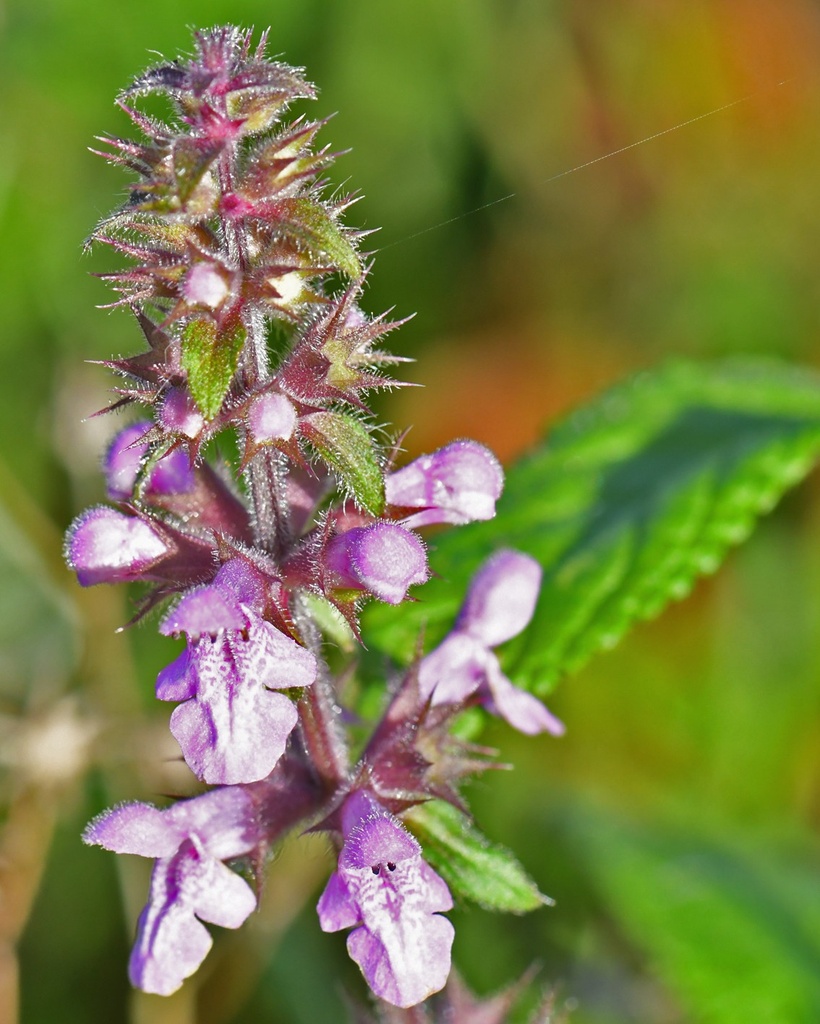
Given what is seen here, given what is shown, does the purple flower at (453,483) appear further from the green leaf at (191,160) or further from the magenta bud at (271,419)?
the green leaf at (191,160)

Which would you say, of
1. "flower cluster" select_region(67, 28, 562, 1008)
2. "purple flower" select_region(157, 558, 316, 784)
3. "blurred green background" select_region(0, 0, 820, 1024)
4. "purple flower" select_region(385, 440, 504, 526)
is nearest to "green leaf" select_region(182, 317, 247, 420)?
"flower cluster" select_region(67, 28, 562, 1008)

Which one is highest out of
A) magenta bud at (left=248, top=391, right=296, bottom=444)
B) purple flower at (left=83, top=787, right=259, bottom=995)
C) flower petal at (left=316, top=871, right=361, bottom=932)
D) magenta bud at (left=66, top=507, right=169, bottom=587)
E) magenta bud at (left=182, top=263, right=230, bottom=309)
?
magenta bud at (left=182, top=263, right=230, bottom=309)

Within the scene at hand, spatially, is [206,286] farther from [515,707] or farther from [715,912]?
[715,912]

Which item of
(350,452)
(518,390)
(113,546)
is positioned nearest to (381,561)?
(350,452)

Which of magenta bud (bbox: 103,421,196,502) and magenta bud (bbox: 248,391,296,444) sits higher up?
magenta bud (bbox: 248,391,296,444)

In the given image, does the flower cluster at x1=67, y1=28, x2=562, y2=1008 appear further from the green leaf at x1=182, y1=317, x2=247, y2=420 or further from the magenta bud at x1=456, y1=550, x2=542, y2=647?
the magenta bud at x1=456, y1=550, x2=542, y2=647

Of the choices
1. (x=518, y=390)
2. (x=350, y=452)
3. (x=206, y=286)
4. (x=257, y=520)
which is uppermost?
(x=206, y=286)
